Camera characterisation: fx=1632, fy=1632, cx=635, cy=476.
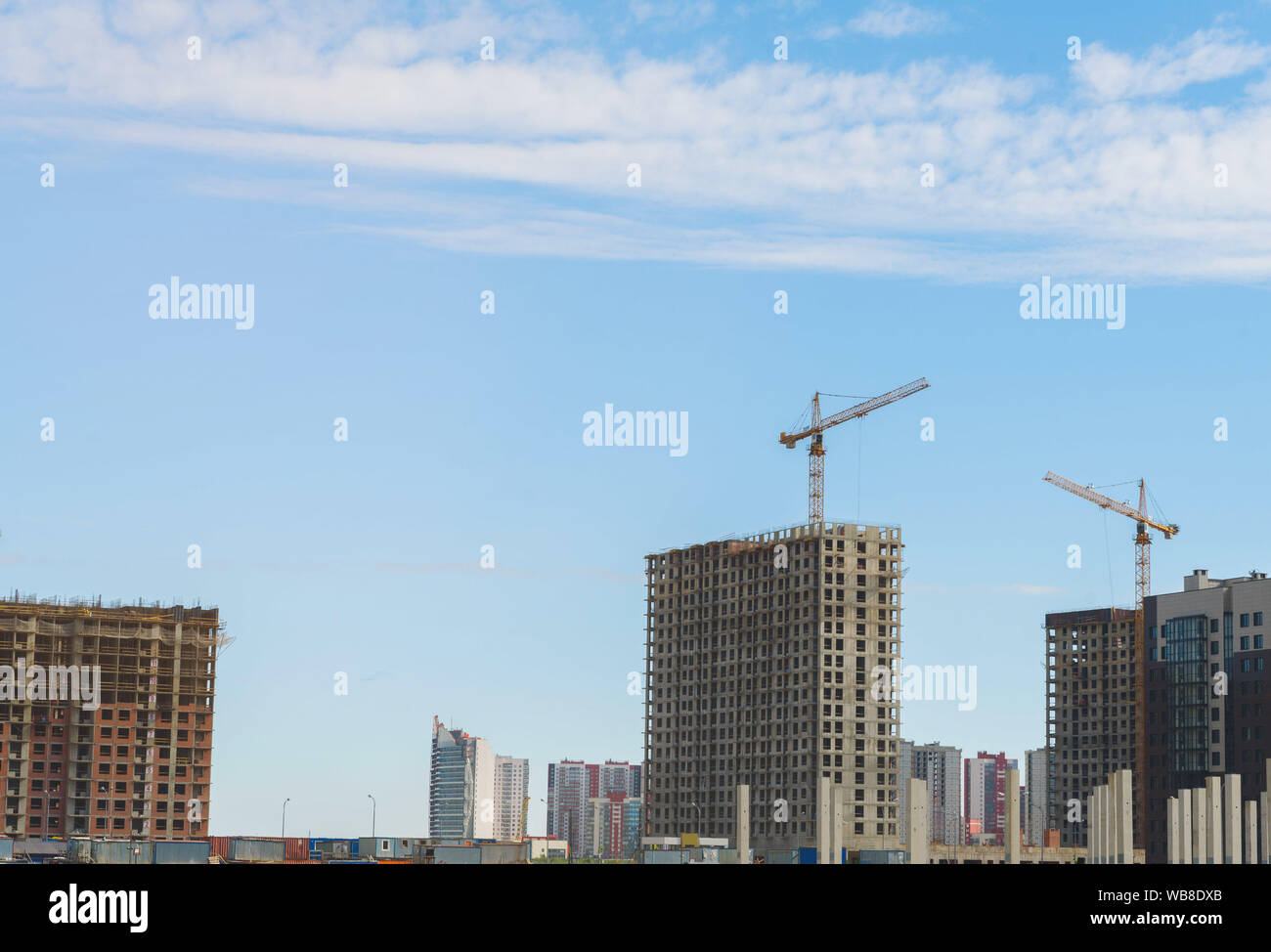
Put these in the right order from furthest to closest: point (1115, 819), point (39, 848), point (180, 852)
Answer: point (39, 848) → point (180, 852) → point (1115, 819)

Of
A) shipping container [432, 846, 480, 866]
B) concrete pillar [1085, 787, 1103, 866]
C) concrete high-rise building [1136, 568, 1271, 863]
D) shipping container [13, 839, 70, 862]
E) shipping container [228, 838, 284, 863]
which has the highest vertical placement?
concrete high-rise building [1136, 568, 1271, 863]

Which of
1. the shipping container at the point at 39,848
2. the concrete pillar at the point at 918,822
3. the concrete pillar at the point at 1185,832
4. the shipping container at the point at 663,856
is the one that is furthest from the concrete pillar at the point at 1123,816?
the shipping container at the point at 39,848

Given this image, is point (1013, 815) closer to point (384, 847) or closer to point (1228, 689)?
point (384, 847)

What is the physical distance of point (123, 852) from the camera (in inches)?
6353

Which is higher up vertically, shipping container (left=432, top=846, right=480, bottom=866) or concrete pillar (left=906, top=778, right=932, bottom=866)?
concrete pillar (left=906, top=778, right=932, bottom=866)

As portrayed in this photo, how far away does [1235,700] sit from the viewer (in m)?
190

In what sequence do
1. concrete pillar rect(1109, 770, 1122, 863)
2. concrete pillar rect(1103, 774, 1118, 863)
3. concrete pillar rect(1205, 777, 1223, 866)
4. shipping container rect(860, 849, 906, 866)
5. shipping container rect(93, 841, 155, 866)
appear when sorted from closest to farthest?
concrete pillar rect(1109, 770, 1122, 863) → concrete pillar rect(1205, 777, 1223, 866) → concrete pillar rect(1103, 774, 1118, 863) → shipping container rect(93, 841, 155, 866) → shipping container rect(860, 849, 906, 866)

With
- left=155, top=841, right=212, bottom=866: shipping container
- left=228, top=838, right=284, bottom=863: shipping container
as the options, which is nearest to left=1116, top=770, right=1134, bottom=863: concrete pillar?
left=228, top=838, right=284, bottom=863: shipping container

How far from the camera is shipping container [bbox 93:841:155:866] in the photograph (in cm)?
15138

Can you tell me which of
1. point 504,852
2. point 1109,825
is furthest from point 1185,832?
point 504,852

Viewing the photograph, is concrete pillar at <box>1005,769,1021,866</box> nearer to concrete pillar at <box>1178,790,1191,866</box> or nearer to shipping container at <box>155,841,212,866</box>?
concrete pillar at <box>1178,790,1191,866</box>
